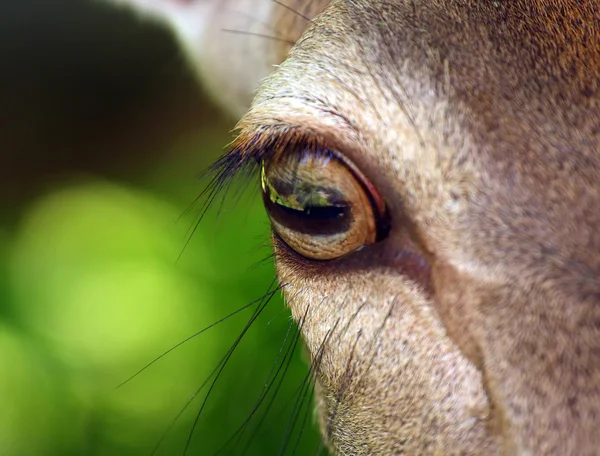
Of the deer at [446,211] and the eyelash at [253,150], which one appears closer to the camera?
the deer at [446,211]

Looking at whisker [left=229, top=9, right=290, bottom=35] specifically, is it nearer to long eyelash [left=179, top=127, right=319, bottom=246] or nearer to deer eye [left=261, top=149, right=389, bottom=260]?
long eyelash [left=179, top=127, right=319, bottom=246]

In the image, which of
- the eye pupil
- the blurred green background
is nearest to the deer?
the eye pupil

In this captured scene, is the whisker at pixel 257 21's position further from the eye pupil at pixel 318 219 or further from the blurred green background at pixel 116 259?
the eye pupil at pixel 318 219

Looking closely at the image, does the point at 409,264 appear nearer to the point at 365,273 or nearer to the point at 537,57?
the point at 365,273

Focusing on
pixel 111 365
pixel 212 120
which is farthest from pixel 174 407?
pixel 212 120

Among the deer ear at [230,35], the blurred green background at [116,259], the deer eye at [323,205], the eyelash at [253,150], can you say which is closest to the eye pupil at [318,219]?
the deer eye at [323,205]
